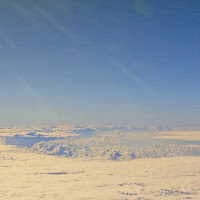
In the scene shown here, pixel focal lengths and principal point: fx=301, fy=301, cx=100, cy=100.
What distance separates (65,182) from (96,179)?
18059 millimetres

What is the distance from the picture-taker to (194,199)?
145 meters

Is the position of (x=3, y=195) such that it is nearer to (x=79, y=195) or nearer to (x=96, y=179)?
Result: (x=79, y=195)

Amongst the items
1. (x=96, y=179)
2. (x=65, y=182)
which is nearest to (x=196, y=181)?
(x=96, y=179)

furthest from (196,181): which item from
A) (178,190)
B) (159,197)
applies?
(159,197)

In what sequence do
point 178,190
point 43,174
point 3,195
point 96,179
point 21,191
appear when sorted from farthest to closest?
point 43,174
point 96,179
point 178,190
point 21,191
point 3,195

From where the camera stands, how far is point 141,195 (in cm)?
A: 14262

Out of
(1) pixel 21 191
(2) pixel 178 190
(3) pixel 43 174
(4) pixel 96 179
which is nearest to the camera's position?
(1) pixel 21 191

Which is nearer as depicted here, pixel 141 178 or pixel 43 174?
pixel 141 178

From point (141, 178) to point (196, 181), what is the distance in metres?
33.1

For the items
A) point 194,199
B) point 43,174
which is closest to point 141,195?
point 194,199

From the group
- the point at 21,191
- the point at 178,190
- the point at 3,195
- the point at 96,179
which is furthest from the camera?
the point at 96,179

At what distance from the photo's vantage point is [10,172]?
198 meters

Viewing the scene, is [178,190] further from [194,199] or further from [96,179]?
[96,179]

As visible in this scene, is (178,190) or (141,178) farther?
(141,178)
